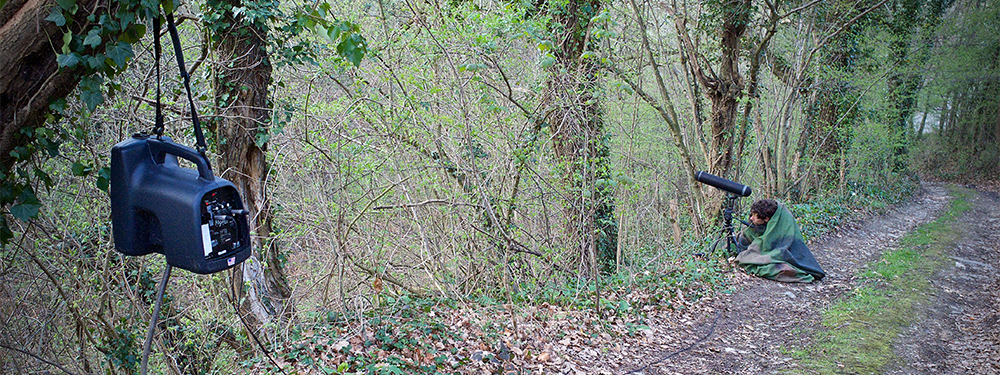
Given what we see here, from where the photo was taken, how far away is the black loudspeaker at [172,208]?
156 centimetres

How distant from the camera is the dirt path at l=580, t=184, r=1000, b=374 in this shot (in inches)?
192

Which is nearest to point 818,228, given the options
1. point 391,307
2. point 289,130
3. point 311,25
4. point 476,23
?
point 476,23

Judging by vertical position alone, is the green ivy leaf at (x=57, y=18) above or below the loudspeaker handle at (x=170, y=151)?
above

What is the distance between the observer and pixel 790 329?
5805 mm

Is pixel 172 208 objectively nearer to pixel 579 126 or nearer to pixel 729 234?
pixel 579 126

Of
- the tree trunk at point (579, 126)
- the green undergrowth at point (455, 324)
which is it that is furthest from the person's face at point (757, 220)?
the tree trunk at point (579, 126)

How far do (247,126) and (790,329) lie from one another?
5.67m

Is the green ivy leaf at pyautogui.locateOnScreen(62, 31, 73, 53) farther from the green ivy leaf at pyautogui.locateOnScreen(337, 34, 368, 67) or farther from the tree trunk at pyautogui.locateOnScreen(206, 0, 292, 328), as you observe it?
the tree trunk at pyautogui.locateOnScreen(206, 0, 292, 328)

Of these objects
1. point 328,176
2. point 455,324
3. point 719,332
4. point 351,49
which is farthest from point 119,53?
point 719,332

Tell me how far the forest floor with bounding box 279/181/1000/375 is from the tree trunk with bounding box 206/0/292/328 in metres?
0.96

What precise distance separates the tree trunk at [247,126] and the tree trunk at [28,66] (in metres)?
2.71

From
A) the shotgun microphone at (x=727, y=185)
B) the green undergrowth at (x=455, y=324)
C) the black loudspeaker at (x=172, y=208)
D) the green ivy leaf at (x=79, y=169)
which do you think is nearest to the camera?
the black loudspeaker at (x=172, y=208)

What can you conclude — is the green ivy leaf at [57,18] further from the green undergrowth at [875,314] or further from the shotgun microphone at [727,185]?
the shotgun microphone at [727,185]

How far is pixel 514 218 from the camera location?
6.30 m
